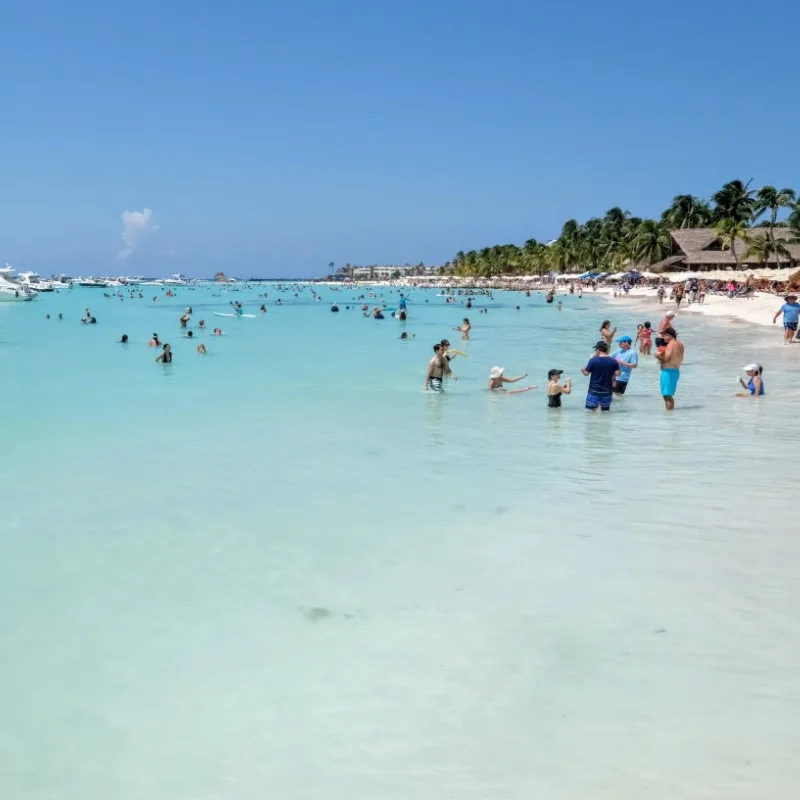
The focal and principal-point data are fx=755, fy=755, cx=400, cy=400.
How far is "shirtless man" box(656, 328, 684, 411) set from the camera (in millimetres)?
12742

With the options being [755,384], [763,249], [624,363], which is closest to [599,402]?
[624,363]

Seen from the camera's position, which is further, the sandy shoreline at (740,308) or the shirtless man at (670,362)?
the sandy shoreline at (740,308)

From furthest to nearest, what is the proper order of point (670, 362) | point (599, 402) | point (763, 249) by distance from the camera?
point (763, 249) → point (599, 402) → point (670, 362)

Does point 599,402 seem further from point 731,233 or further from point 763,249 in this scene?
point 731,233

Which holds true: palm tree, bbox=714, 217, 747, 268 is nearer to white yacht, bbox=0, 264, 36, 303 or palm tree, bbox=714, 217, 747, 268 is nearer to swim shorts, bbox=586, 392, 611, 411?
swim shorts, bbox=586, 392, 611, 411

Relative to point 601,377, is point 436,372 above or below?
below

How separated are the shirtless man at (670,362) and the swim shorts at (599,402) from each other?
3.56 ft

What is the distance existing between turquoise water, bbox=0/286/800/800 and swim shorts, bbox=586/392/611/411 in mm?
604

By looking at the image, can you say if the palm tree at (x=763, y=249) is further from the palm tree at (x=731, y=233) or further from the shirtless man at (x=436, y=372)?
the shirtless man at (x=436, y=372)

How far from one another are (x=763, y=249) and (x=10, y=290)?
83.0 m

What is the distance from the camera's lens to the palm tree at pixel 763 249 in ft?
215

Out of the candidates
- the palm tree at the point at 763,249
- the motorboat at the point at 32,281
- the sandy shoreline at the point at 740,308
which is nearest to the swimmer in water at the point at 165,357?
the sandy shoreline at the point at 740,308

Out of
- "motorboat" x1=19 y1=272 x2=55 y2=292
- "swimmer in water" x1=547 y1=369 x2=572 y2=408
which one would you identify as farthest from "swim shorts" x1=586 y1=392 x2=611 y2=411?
"motorboat" x1=19 y1=272 x2=55 y2=292

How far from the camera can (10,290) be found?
91500mm
